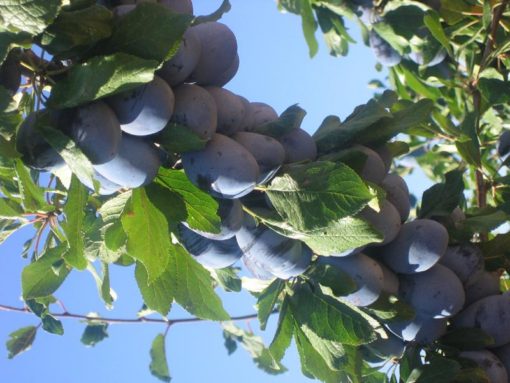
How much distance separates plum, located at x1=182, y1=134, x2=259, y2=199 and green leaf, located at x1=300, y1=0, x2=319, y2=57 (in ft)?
5.23

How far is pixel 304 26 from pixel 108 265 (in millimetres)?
1440

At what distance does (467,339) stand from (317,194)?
1.75 ft

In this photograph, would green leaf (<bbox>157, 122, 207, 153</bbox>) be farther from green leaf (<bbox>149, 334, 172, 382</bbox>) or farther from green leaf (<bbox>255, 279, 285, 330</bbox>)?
green leaf (<bbox>149, 334, 172, 382</bbox>)

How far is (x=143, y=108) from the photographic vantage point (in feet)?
3.49

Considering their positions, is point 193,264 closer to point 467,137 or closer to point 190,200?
point 190,200

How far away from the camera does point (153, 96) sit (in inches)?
42.2

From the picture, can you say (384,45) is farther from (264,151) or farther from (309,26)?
(264,151)

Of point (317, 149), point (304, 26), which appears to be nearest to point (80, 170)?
point (317, 149)

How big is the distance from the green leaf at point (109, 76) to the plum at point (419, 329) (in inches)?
30.9

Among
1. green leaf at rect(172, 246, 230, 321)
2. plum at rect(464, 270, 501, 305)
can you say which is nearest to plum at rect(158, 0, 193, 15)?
green leaf at rect(172, 246, 230, 321)

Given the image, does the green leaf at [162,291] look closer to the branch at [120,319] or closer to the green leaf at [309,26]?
the branch at [120,319]

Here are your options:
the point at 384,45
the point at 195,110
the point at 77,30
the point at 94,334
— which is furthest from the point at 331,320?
the point at 384,45

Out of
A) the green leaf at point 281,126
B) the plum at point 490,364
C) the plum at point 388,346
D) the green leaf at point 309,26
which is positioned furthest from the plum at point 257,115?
the green leaf at point 309,26

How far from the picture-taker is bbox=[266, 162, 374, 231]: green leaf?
1.17 metres
